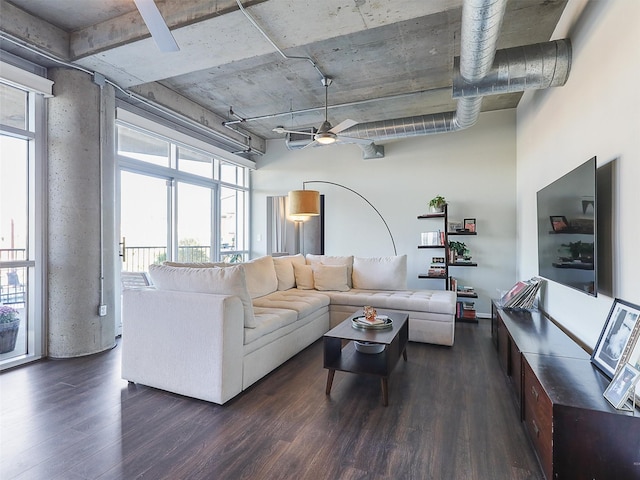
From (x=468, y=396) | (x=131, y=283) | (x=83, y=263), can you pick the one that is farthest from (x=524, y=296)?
(x=83, y=263)

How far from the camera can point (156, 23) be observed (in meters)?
1.89

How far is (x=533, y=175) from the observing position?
3.84 m

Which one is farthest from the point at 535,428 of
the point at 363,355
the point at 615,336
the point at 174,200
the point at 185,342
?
the point at 174,200

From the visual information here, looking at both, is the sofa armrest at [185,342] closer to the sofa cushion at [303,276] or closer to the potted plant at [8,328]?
the potted plant at [8,328]

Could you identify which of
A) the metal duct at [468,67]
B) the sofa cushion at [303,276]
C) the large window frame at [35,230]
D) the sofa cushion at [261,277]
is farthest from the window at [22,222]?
the metal duct at [468,67]

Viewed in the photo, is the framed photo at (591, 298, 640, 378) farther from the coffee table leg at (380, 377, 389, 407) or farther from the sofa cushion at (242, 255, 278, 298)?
the sofa cushion at (242, 255, 278, 298)

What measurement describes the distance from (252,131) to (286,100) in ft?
5.59

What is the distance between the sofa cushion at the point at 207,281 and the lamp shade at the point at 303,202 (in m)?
2.18

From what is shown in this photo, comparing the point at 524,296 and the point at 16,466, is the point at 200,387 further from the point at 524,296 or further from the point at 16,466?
the point at 524,296

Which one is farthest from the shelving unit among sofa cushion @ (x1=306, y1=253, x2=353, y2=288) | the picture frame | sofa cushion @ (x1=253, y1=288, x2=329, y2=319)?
the picture frame

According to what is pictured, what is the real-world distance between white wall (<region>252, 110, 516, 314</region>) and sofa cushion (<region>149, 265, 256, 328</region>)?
143 inches

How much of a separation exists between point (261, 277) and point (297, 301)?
0.62 meters

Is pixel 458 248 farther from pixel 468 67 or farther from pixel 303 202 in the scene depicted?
pixel 468 67

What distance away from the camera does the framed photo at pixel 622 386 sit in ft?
4.54
